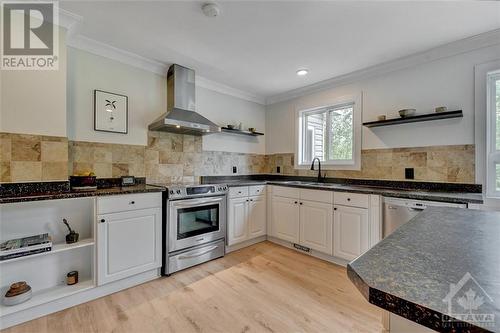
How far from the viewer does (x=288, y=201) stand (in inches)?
129

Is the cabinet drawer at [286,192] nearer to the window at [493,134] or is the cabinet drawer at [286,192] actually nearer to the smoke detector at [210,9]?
the window at [493,134]

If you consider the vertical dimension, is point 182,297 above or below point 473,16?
below

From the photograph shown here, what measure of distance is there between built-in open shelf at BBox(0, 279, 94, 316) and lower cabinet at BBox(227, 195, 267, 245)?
63.3 inches

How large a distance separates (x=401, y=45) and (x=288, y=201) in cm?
227

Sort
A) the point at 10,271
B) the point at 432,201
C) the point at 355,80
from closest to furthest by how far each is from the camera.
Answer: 1. the point at 10,271
2. the point at 432,201
3. the point at 355,80

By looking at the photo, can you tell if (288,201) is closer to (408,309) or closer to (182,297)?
(182,297)

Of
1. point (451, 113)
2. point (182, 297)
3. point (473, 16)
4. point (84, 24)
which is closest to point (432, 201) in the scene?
point (451, 113)

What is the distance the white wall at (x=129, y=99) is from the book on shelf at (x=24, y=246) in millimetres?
1031

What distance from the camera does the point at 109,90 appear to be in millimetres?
2621

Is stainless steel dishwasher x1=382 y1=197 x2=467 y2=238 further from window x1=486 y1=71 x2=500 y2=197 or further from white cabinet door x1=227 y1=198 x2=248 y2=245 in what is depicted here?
white cabinet door x1=227 y1=198 x2=248 y2=245

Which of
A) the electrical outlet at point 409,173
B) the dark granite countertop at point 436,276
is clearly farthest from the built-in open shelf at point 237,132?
the dark granite countertop at point 436,276

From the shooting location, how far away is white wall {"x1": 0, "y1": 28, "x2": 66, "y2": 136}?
6.00 ft

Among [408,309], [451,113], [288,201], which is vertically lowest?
[288,201]

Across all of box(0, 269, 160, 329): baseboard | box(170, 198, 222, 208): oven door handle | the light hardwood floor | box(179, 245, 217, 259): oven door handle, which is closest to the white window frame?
the light hardwood floor
